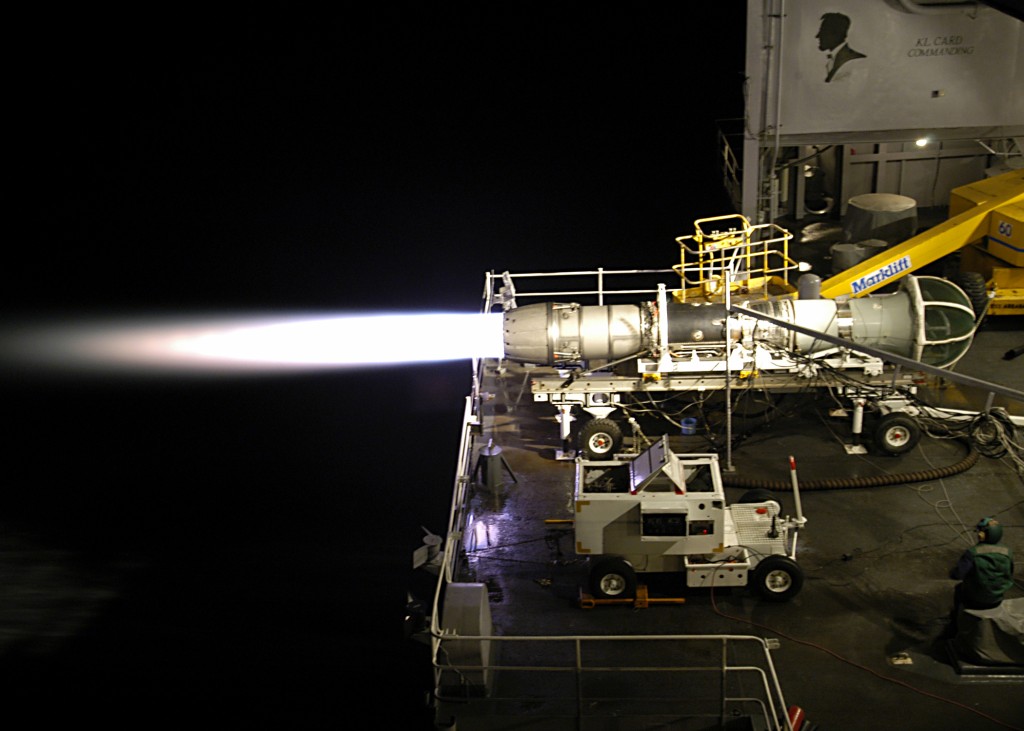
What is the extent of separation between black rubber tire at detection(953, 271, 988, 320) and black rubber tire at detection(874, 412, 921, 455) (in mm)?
4642

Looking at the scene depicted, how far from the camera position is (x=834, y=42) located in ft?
67.9

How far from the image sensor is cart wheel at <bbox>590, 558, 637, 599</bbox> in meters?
12.3

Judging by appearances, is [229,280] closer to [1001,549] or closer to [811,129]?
[811,129]

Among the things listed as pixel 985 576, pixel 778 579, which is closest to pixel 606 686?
pixel 778 579

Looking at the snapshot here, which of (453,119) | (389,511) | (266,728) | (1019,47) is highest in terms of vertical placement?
(453,119)

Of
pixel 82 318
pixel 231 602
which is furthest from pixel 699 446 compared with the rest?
pixel 82 318

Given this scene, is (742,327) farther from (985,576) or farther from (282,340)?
(282,340)

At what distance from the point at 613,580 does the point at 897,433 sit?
5.97 m

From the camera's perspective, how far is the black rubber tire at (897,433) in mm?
15523

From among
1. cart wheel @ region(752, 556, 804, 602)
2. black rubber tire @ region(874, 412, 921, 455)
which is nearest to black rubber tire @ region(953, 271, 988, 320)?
black rubber tire @ region(874, 412, 921, 455)

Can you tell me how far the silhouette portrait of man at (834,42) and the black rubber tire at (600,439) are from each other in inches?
388

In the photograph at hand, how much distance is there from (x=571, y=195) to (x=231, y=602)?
36.0 metres

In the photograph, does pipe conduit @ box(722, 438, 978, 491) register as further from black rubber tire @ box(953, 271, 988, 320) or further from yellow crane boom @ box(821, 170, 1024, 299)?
black rubber tire @ box(953, 271, 988, 320)

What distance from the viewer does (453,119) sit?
62.0 meters
